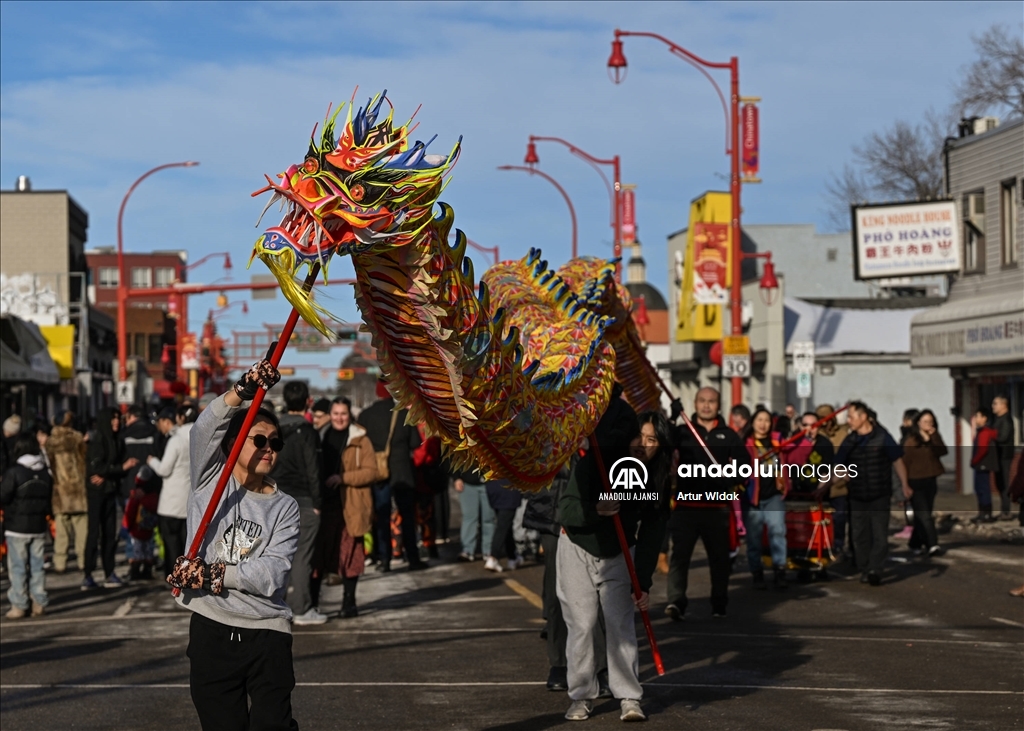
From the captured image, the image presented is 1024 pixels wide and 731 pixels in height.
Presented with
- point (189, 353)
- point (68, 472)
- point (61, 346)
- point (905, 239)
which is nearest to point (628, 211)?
point (189, 353)

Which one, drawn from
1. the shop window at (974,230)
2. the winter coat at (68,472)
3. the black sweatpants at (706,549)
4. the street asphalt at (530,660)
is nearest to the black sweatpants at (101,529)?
the winter coat at (68,472)

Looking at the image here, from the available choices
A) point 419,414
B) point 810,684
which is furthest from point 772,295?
point 419,414

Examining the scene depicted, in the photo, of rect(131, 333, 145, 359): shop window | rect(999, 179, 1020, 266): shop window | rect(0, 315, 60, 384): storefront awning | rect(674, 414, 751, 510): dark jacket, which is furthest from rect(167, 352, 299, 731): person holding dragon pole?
rect(131, 333, 145, 359): shop window

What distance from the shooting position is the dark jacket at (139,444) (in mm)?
16281

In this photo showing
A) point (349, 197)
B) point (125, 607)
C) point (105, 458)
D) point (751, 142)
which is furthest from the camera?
point (751, 142)

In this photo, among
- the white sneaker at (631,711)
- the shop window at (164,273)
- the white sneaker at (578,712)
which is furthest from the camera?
the shop window at (164,273)

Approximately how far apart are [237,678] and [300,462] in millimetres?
6633

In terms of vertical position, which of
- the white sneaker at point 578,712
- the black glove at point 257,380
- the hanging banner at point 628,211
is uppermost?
the hanging banner at point 628,211

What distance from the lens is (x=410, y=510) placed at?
17.2m

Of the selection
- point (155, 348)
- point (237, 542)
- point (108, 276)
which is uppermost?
point (108, 276)

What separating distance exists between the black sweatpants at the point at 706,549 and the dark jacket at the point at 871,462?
8.49 ft

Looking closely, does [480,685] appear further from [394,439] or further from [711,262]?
[711,262]

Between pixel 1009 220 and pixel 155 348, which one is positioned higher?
pixel 155 348

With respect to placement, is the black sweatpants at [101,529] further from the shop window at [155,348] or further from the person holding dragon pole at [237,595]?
the shop window at [155,348]
